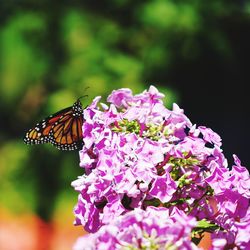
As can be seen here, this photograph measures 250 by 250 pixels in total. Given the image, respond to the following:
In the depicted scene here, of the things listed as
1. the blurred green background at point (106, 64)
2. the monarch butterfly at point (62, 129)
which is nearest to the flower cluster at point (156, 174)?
the monarch butterfly at point (62, 129)

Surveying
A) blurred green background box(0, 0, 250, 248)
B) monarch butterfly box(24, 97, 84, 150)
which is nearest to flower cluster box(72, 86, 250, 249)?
Result: monarch butterfly box(24, 97, 84, 150)

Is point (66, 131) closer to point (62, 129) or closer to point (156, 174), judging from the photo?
point (62, 129)

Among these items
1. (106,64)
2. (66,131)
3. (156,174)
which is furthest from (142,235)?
(106,64)

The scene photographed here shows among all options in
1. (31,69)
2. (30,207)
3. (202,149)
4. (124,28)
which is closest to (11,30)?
(31,69)

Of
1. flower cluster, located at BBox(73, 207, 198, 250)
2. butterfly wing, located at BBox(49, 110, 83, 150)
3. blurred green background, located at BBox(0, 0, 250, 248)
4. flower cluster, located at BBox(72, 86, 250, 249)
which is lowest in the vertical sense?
flower cluster, located at BBox(73, 207, 198, 250)

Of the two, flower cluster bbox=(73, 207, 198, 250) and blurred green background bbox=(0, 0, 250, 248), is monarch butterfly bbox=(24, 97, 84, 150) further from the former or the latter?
blurred green background bbox=(0, 0, 250, 248)

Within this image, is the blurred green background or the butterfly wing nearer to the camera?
the butterfly wing

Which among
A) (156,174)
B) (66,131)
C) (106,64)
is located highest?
(106,64)
